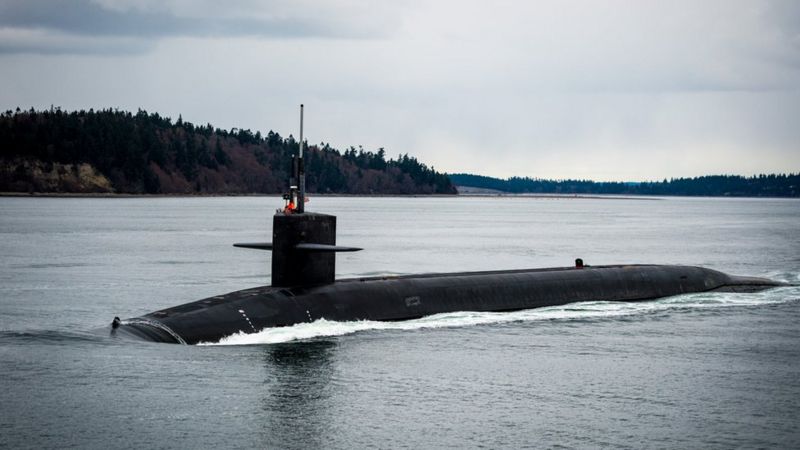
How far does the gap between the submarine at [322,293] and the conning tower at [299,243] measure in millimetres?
24

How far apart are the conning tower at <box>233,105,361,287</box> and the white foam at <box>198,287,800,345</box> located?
1.50 metres

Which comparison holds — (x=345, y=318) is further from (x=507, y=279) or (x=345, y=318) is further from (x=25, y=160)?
(x=25, y=160)

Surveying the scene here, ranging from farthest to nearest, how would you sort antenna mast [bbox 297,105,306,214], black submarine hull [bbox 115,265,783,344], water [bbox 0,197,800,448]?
1. antenna mast [bbox 297,105,306,214]
2. black submarine hull [bbox 115,265,783,344]
3. water [bbox 0,197,800,448]

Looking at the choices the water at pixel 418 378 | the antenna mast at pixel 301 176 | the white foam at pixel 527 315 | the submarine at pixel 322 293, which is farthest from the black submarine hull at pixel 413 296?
the antenna mast at pixel 301 176

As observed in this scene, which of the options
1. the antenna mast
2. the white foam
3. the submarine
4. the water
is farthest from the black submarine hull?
the antenna mast

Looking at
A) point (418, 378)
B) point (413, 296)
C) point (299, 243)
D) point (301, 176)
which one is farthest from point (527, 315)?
point (418, 378)

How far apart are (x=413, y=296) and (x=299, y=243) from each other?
426cm

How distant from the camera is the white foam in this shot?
23.2m

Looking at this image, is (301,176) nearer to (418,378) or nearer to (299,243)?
(299,243)

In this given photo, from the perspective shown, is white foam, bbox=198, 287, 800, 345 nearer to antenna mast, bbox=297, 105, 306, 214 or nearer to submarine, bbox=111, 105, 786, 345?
submarine, bbox=111, 105, 786, 345

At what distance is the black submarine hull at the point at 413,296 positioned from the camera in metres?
22.7

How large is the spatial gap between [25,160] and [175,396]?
177 metres

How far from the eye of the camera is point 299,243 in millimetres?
24391

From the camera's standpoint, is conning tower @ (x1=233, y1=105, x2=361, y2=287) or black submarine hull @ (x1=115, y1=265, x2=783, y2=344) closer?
black submarine hull @ (x1=115, y1=265, x2=783, y2=344)
